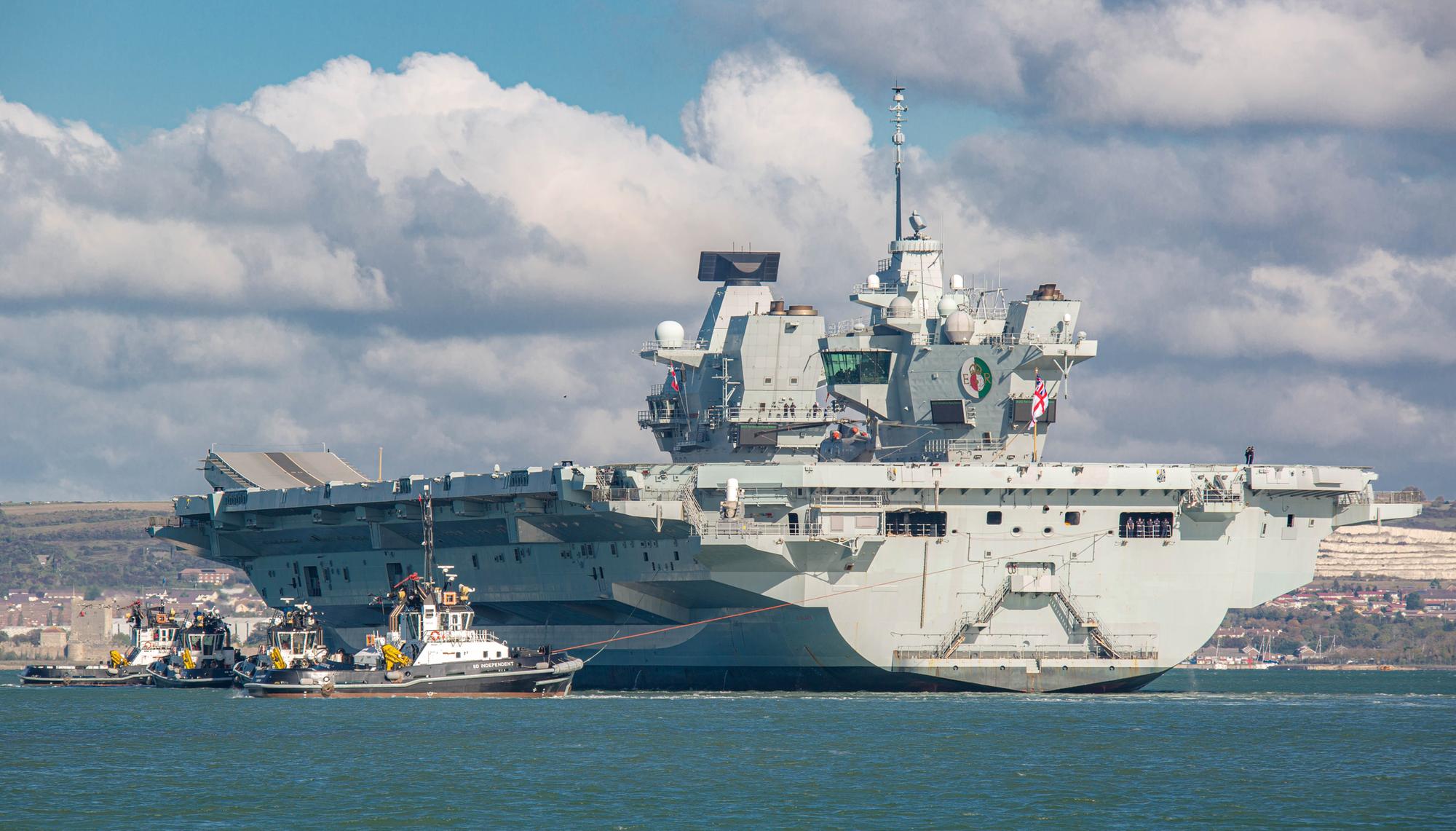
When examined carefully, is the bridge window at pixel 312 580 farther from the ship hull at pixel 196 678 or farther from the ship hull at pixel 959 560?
the ship hull at pixel 959 560

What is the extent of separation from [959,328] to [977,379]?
1337 millimetres

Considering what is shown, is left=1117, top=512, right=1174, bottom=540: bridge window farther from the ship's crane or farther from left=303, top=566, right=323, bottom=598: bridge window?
left=303, top=566, right=323, bottom=598: bridge window

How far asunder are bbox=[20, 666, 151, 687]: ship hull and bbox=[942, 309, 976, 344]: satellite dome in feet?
108

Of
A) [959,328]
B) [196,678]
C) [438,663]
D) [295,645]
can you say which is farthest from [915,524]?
[196,678]

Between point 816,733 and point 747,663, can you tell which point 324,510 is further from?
point 816,733

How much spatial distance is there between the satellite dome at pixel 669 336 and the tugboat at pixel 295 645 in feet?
41.0

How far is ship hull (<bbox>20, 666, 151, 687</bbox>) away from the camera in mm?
69250

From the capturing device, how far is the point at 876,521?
44719 millimetres

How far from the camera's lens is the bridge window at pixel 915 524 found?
45312mm

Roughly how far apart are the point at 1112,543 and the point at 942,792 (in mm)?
14689

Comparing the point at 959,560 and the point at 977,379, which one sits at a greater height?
the point at 977,379

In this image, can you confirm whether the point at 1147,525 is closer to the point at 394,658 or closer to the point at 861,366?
the point at 861,366

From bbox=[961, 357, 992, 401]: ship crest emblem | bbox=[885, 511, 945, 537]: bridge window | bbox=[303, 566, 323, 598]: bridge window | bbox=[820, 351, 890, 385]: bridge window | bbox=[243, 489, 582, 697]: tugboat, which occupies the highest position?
bbox=[820, 351, 890, 385]: bridge window

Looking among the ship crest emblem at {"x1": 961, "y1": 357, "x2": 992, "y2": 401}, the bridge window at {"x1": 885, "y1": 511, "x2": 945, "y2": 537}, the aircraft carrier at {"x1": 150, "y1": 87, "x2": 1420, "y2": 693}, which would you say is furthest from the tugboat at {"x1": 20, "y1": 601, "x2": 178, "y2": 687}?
the bridge window at {"x1": 885, "y1": 511, "x2": 945, "y2": 537}
